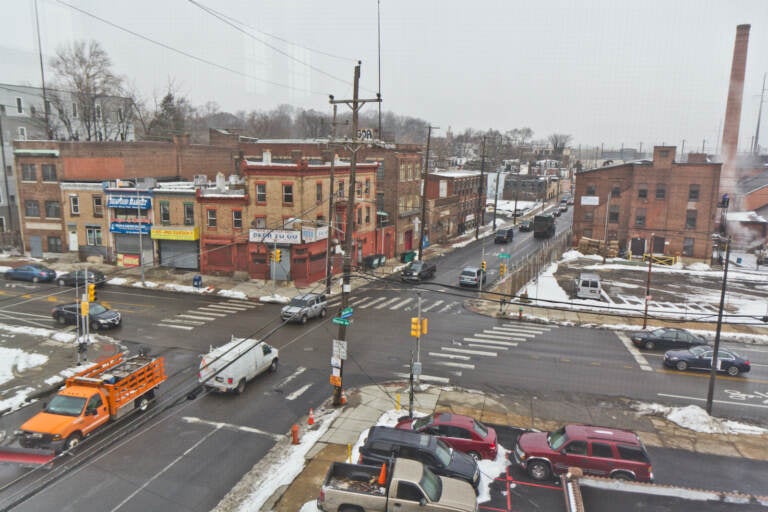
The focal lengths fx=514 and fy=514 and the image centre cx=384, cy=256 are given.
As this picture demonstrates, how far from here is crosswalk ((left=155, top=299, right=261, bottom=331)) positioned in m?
30.3

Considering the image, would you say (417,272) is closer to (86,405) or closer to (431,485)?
(86,405)

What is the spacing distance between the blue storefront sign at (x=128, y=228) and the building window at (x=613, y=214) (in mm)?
49549

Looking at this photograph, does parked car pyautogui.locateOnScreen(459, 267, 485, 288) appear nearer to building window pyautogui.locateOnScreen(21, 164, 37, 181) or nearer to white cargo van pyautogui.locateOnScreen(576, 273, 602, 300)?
white cargo van pyautogui.locateOnScreen(576, 273, 602, 300)

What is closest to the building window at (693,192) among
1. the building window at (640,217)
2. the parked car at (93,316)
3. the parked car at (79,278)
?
the building window at (640,217)

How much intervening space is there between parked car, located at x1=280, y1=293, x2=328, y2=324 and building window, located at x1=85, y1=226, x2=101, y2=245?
2470 centimetres

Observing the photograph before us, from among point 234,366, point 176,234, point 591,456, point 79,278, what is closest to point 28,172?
point 79,278

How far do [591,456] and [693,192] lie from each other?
51.4 meters

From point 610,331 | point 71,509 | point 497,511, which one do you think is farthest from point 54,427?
point 610,331

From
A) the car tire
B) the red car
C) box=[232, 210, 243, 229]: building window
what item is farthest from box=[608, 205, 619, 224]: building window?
the car tire

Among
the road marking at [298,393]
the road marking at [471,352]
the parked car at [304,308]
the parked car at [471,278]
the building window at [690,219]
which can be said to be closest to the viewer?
the road marking at [298,393]

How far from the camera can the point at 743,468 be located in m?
16.1

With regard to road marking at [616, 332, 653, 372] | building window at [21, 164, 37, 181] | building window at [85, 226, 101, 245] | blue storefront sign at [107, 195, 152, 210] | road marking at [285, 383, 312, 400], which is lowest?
road marking at [616, 332, 653, 372]

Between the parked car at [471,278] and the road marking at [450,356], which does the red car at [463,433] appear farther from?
the parked car at [471,278]

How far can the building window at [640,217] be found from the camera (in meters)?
58.4
